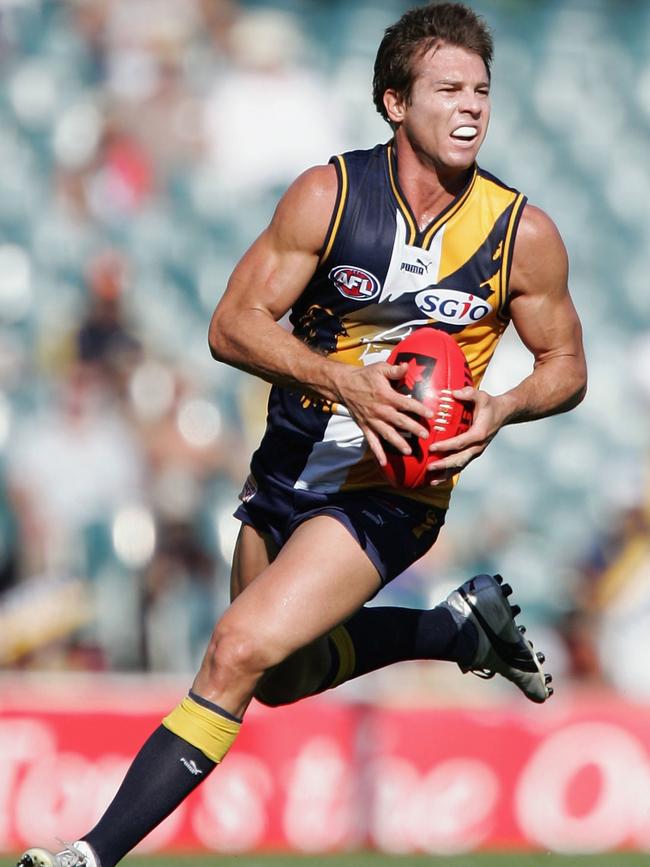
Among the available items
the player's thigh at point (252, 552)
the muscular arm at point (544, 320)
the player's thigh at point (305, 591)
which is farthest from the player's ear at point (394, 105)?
the player's thigh at point (252, 552)

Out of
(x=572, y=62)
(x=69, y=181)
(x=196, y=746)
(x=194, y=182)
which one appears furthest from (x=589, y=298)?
(x=196, y=746)

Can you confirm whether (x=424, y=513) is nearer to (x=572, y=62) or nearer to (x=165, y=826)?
(x=165, y=826)

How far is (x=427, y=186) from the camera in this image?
4.68 m

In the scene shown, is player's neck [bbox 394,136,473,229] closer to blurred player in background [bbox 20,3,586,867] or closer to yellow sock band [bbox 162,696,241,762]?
blurred player in background [bbox 20,3,586,867]

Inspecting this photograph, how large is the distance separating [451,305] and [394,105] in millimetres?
676

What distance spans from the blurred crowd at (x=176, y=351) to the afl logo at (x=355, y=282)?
13.8 feet

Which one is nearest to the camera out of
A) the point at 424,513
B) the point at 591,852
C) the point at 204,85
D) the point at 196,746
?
the point at 196,746

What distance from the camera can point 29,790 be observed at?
7.13 m

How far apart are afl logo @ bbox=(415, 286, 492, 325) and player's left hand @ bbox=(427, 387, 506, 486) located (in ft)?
1.59

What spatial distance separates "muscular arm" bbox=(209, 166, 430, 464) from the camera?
4.33m

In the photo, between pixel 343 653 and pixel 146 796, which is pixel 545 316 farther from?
pixel 146 796

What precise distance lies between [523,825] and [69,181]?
4.74 meters

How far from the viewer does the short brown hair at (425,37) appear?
183 inches

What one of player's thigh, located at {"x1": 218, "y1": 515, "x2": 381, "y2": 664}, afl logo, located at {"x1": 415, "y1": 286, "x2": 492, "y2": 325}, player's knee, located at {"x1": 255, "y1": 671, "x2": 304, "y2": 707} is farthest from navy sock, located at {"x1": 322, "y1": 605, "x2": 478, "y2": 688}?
afl logo, located at {"x1": 415, "y1": 286, "x2": 492, "y2": 325}
